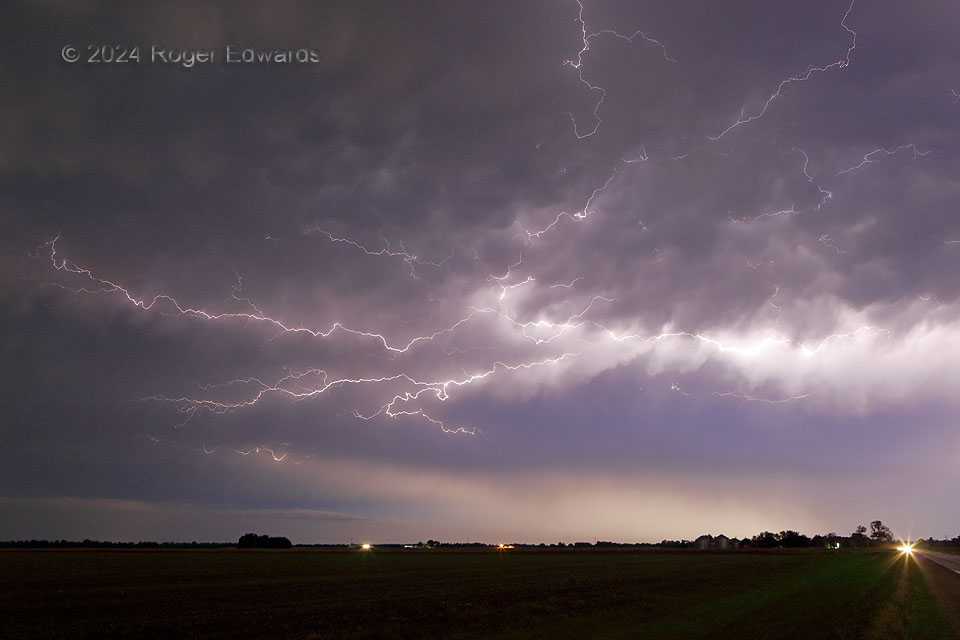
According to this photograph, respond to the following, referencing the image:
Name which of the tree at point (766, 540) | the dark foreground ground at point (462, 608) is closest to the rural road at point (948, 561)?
the dark foreground ground at point (462, 608)

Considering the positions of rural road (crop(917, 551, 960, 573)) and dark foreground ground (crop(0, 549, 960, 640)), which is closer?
dark foreground ground (crop(0, 549, 960, 640))

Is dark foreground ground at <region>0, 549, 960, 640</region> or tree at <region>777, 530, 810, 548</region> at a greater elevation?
dark foreground ground at <region>0, 549, 960, 640</region>

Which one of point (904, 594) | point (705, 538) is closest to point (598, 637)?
point (904, 594)

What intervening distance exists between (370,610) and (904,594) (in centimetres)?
2072

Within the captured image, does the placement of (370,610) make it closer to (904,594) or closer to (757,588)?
(757,588)

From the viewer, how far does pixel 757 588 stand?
29.0 meters

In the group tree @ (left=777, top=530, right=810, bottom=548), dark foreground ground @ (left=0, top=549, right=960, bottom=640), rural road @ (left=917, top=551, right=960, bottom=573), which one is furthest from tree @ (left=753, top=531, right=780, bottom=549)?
dark foreground ground @ (left=0, top=549, right=960, bottom=640)

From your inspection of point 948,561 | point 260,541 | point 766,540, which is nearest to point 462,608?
point 948,561

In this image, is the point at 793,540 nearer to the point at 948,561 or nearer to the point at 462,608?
the point at 948,561

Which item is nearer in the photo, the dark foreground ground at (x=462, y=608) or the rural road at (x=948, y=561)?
the dark foreground ground at (x=462, y=608)

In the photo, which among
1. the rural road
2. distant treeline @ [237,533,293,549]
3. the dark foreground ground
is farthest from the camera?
distant treeline @ [237,533,293,549]

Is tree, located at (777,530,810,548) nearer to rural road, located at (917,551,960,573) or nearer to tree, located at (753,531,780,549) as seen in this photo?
tree, located at (753,531,780,549)

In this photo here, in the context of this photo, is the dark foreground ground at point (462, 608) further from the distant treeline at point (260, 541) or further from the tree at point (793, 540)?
the tree at point (793, 540)

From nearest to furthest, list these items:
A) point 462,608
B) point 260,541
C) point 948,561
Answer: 1. point 462,608
2. point 948,561
3. point 260,541
